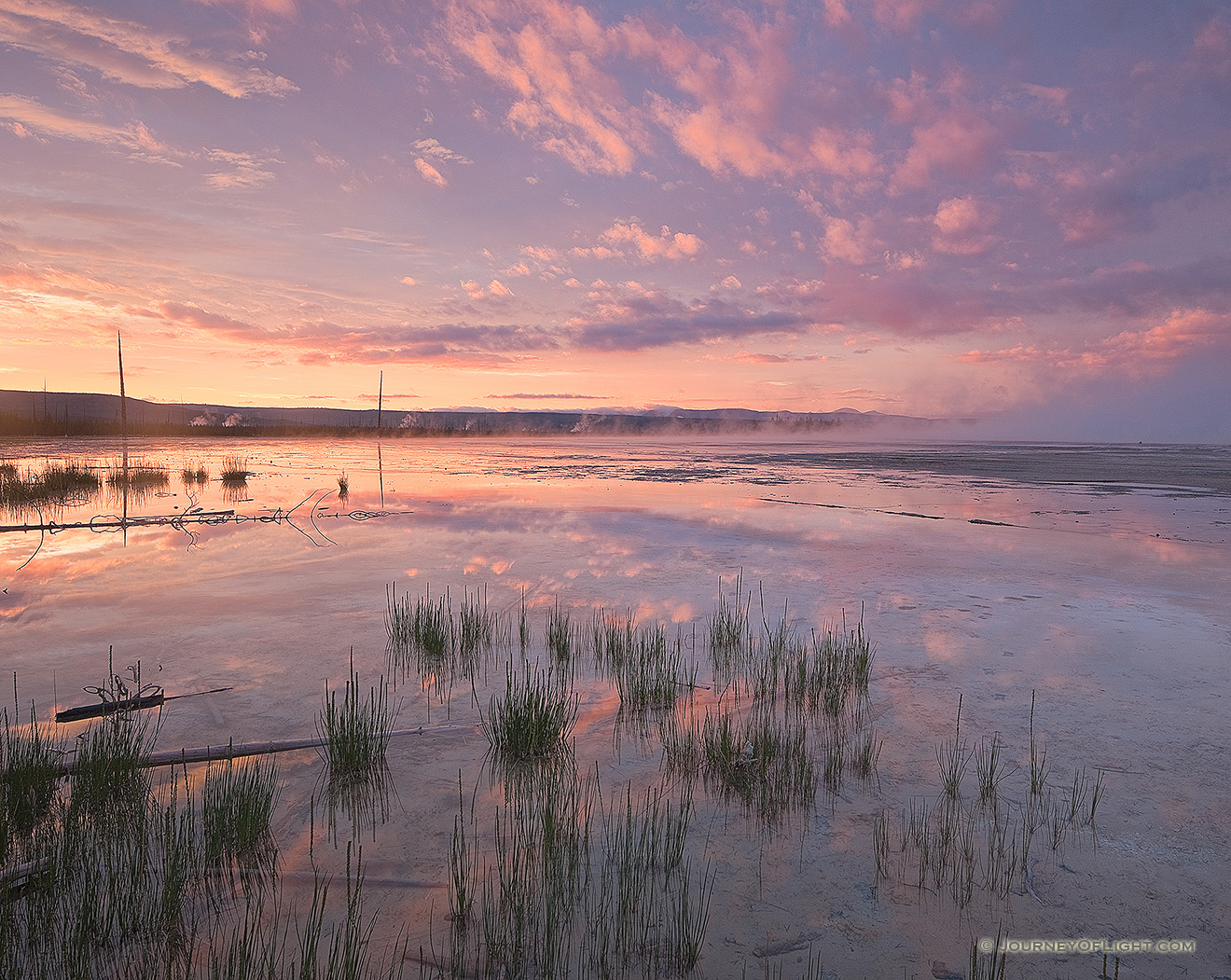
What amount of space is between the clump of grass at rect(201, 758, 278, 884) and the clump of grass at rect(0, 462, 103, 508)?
17.8m

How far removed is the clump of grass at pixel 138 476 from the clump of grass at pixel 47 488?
0.64 meters

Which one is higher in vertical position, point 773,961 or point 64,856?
point 64,856

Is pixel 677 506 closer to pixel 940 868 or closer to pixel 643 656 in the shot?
pixel 643 656

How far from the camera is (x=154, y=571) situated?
32.7 feet

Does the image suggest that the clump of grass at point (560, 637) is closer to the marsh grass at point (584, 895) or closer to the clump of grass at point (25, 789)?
the marsh grass at point (584, 895)

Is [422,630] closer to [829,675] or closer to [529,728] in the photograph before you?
[529,728]

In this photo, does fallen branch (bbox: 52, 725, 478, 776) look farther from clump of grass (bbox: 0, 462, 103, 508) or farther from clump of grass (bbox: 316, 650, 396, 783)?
clump of grass (bbox: 0, 462, 103, 508)

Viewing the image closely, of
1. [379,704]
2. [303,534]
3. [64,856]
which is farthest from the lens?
[303,534]

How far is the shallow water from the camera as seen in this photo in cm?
315

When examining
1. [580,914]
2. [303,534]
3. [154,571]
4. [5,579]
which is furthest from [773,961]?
[303,534]

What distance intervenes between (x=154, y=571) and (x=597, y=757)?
8.47 metres

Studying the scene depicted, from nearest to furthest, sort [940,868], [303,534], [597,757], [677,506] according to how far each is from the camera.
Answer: [940,868] → [597,757] → [303,534] → [677,506]

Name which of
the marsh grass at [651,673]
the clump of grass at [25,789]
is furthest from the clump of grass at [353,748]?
the marsh grass at [651,673]

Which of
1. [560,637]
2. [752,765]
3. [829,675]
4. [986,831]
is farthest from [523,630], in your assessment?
[986,831]
